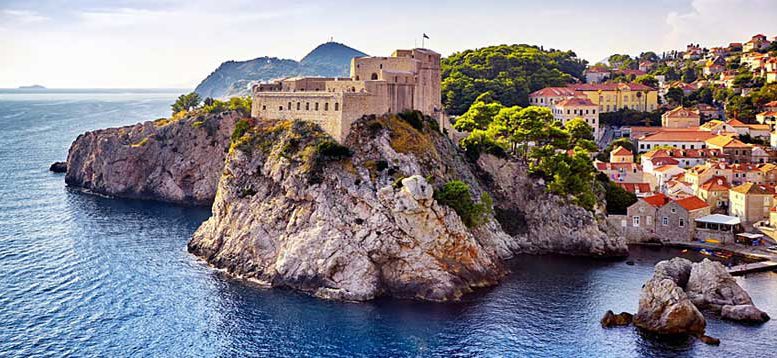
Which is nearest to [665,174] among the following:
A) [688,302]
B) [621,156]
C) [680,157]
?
[621,156]

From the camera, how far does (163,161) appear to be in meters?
99.2

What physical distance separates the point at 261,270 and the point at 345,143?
13038 mm

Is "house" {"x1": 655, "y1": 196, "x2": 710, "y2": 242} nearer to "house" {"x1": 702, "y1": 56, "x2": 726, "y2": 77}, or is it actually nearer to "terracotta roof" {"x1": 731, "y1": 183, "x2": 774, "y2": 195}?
"terracotta roof" {"x1": 731, "y1": 183, "x2": 774, "y2": 195}

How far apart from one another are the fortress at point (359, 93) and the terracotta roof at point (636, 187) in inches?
879

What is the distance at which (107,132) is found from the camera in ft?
361

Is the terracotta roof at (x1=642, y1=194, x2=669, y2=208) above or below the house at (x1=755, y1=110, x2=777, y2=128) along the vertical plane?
below

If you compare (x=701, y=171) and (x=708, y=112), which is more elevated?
(x=708, y=112)

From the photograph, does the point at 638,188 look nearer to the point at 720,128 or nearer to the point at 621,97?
the point at 720,128

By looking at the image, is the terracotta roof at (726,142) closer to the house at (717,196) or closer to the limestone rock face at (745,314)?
the house at (717,196)

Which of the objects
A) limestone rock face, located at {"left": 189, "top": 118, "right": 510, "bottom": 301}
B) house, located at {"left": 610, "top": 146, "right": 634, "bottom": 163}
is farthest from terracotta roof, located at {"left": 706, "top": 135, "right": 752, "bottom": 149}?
limestone rock face, located at {"left": 189, "top": 118, "right": 510, "bottom": 301}

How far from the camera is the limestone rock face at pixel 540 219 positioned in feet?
225

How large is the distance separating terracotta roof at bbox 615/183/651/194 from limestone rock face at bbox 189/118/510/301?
72.1ft

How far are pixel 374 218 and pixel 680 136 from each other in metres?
58.5

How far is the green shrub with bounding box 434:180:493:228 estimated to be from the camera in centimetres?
6018
